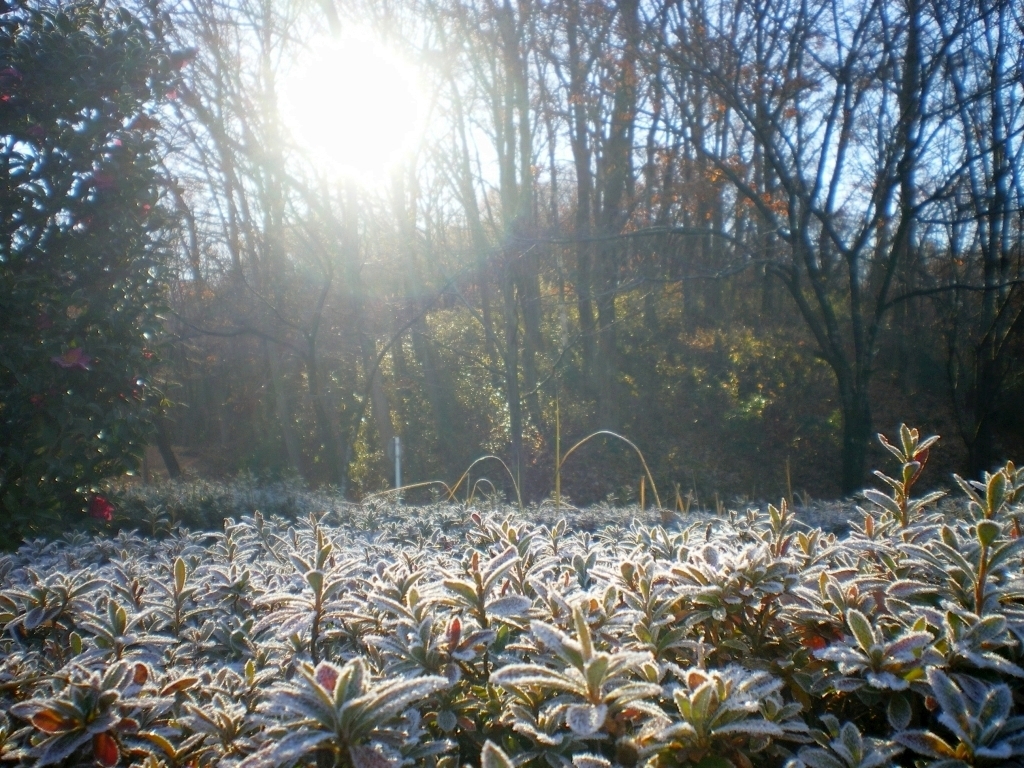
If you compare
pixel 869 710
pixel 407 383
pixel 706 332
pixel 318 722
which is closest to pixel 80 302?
pixel 318 722

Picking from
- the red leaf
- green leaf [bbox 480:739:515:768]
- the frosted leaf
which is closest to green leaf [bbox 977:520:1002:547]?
the frosted leaf

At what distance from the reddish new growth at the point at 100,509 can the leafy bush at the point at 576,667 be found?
3.39 m

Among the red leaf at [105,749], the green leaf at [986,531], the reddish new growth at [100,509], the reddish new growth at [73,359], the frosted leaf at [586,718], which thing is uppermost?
the reddish new growth at [73,359]

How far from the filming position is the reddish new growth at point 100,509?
16.0 ft

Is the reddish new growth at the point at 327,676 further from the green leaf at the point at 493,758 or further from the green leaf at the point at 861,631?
the green leaf at the point at 861,631

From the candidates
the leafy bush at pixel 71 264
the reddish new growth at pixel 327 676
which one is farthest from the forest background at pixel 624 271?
the reddish new growth at pixel 327 676

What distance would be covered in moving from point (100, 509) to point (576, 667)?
15.6ft


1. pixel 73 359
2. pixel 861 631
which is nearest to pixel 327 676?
pixel 861 631

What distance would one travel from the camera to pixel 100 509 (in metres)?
4.90

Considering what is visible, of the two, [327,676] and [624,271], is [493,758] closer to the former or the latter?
[327,676]

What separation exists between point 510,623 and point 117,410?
4.35m

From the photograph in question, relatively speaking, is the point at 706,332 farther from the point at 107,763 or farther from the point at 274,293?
the point at 107,763

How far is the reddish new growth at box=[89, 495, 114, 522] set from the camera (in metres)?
4.88

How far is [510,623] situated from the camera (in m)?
1.42
